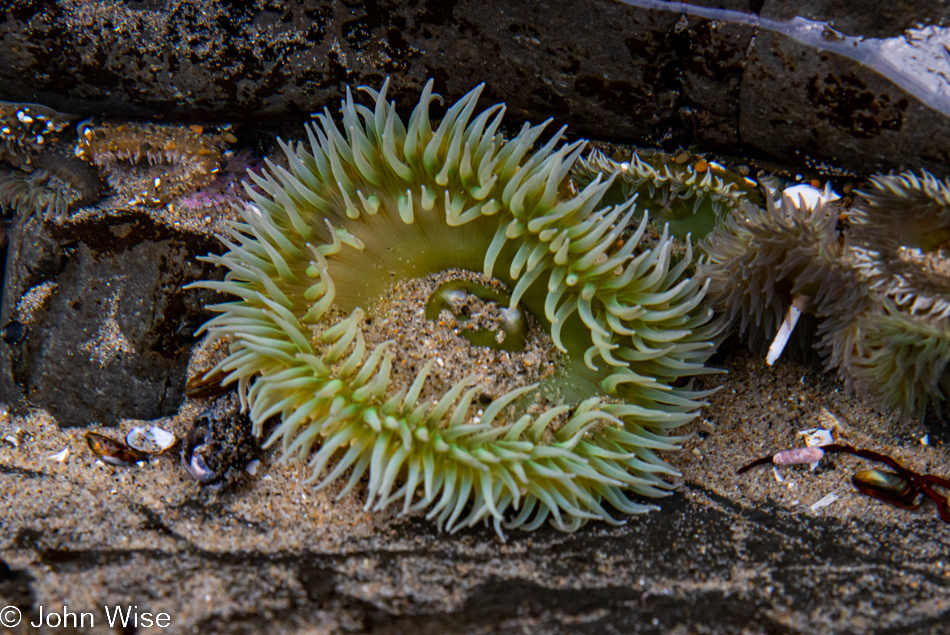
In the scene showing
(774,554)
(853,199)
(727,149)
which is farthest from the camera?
(727,149)

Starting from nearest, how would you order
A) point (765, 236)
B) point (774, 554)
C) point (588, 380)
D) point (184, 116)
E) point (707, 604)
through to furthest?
point (707, 604)
point (774, 554)
point (765, 236)
point (588, 380)
point (184, 116)

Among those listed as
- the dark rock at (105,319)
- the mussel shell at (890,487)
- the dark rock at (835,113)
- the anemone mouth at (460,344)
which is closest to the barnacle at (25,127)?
the dark rock at (105,319)

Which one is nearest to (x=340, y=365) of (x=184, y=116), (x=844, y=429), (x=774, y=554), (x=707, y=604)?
(x=707, y=604)

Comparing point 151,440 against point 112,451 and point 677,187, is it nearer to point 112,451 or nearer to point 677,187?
point 112,451

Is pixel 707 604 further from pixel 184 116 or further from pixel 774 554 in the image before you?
pixel 184 116

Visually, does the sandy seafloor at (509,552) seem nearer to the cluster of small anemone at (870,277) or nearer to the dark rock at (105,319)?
the dark rock at (105,319)

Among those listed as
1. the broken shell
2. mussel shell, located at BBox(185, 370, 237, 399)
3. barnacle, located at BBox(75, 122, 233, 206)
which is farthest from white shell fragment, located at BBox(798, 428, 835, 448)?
barnacle, located at BBox(75, 122, 233, 206)

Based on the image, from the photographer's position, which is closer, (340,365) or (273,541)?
(273,541)
